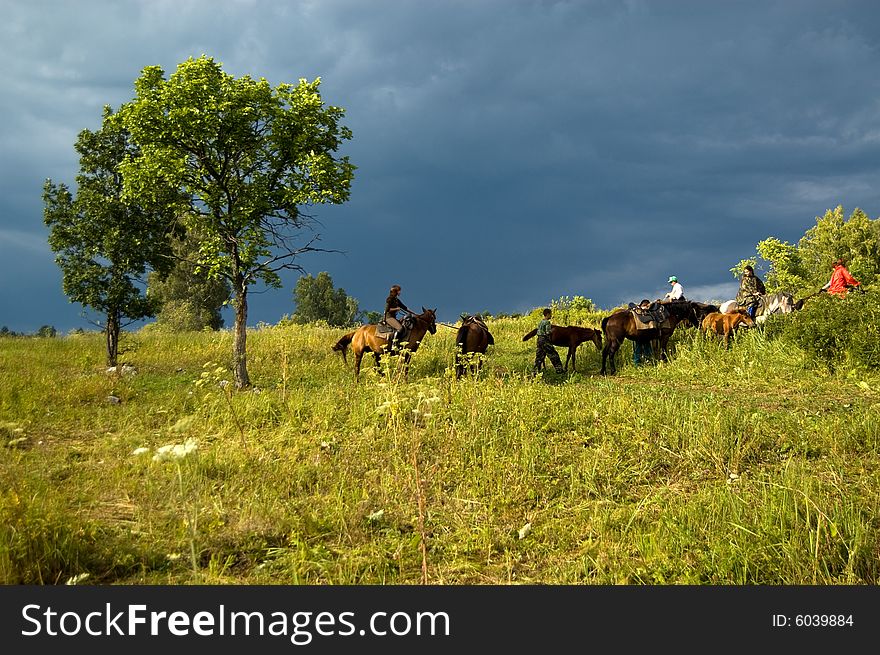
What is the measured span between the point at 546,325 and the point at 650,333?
3.74m

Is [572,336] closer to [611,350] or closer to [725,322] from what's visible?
[611,350]

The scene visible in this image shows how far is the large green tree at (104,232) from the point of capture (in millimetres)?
21188

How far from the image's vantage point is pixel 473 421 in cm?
1006

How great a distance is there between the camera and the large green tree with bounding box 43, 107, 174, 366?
21.2m

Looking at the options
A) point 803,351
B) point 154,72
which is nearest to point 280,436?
point 154,72

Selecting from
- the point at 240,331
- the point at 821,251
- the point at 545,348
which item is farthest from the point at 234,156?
the point at 821,251

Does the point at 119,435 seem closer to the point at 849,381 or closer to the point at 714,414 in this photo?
the point at 714,414

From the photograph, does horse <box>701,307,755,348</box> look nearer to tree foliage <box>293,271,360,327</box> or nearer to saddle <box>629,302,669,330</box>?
saddle <box>629,302,669,330</box>

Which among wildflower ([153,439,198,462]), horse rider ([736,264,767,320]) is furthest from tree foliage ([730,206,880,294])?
wildflower ([153,439,198,462])

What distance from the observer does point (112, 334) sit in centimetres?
2203

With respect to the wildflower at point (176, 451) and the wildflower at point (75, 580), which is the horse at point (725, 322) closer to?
the wildflower at point (176, 451)

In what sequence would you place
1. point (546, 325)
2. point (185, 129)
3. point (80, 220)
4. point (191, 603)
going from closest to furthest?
point (191, 603) < point (185, 129) < point (546, 325) < point (80, 220)

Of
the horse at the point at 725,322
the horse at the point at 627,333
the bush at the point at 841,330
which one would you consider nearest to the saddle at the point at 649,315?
the horse at the point at 627,333

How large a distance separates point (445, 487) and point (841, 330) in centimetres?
1439
